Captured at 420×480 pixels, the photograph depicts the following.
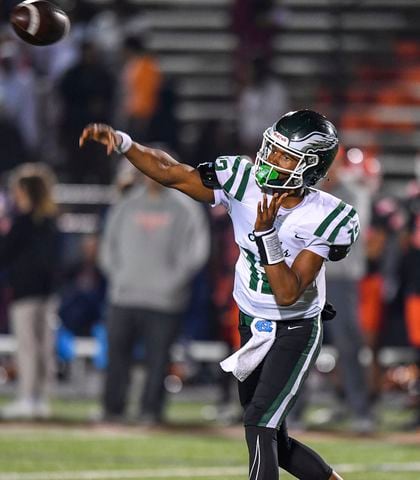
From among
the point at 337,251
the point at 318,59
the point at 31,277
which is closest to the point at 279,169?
the point at 337,251

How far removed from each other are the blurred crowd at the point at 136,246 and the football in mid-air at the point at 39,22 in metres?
3.59

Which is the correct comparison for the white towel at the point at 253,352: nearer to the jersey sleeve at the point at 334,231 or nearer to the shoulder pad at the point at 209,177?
the jersey sleeve at the point at 334,231

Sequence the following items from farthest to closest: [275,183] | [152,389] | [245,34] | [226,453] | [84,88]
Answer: [245,34]
[84,88]
[152,389]
[226,453]
[275,183]

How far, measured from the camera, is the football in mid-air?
19.4ft

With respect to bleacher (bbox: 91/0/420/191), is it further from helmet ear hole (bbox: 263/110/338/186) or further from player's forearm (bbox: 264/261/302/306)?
player's forearm (bbox: 264/261/302/306)

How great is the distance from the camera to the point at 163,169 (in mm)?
5770

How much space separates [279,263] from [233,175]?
50 cm

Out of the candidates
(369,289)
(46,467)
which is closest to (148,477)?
(46,467)

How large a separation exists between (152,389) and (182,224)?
1.17m

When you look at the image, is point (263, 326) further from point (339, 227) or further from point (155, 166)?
point (155, 166)

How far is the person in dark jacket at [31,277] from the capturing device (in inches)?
395

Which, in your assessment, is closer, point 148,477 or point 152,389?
point 148,477

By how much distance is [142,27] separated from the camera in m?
16.6

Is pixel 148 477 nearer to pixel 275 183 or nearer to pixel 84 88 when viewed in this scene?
pixel 275 183
